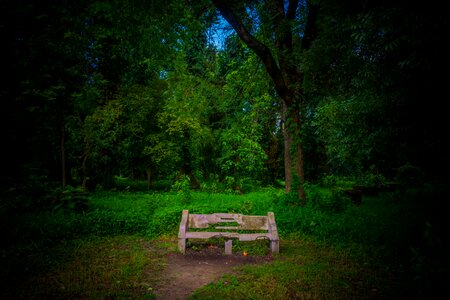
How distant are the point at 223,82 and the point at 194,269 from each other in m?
8.96

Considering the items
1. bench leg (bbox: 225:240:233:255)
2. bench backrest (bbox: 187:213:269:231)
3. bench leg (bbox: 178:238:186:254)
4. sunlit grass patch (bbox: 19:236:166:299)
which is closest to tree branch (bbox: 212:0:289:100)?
bench backrest (bbox: 187:213:269:231)

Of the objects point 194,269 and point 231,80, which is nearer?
point 194,269

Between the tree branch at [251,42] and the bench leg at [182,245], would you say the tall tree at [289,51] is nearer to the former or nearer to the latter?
the tree branch at [251,42]

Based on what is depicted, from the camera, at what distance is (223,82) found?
12320 millimetres

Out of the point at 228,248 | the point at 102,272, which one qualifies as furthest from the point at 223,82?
the point at 102,272

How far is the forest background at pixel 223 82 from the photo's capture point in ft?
13.1

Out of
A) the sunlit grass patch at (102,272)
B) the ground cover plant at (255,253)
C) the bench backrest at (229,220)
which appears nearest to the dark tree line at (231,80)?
the ground cover plant at (255,253)

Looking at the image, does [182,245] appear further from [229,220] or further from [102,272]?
[102,272]

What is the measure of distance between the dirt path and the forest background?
347 centimetres

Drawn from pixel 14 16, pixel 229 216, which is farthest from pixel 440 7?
pixel 14 16

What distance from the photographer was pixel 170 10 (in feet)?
22.7

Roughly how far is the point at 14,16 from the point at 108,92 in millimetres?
10717

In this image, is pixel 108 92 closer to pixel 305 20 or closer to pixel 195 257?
pixel 305 20

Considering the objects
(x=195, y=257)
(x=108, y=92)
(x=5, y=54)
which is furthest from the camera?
(x=108, y=92)
